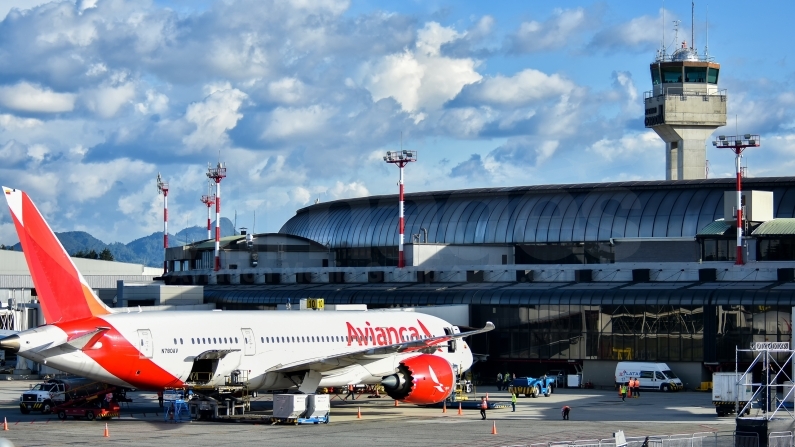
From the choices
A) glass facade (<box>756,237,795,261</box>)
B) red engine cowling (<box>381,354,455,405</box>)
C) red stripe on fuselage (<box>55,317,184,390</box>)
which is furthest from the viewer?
glass facade (<box>756,237,795,261</box>)

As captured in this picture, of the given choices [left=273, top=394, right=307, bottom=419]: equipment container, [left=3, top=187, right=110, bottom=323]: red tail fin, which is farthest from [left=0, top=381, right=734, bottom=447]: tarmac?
[left=3, top=187, right=110, bottom=323]: red tail fin

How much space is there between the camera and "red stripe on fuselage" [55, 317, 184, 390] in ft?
150

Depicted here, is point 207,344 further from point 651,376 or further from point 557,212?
point 557,212

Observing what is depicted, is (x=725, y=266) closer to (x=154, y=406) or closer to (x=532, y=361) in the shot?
(x=532, y=361)

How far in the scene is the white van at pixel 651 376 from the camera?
7181 cm

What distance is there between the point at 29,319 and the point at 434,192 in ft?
135

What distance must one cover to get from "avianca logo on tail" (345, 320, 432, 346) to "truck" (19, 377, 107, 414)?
12.1m

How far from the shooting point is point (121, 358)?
46.8 meters

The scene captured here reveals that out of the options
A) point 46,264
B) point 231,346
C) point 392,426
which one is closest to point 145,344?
point 231,346

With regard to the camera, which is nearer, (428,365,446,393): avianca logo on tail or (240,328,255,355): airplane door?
(240,328,255,355): airplane door

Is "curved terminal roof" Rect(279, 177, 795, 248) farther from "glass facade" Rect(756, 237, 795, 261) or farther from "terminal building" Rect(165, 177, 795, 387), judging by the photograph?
"glass facade" Rect(756, 237, 795, 261)

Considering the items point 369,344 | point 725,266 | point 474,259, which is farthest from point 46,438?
point 474,259

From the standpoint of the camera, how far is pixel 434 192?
4537 inches

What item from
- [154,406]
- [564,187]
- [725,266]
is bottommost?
[154,406]
